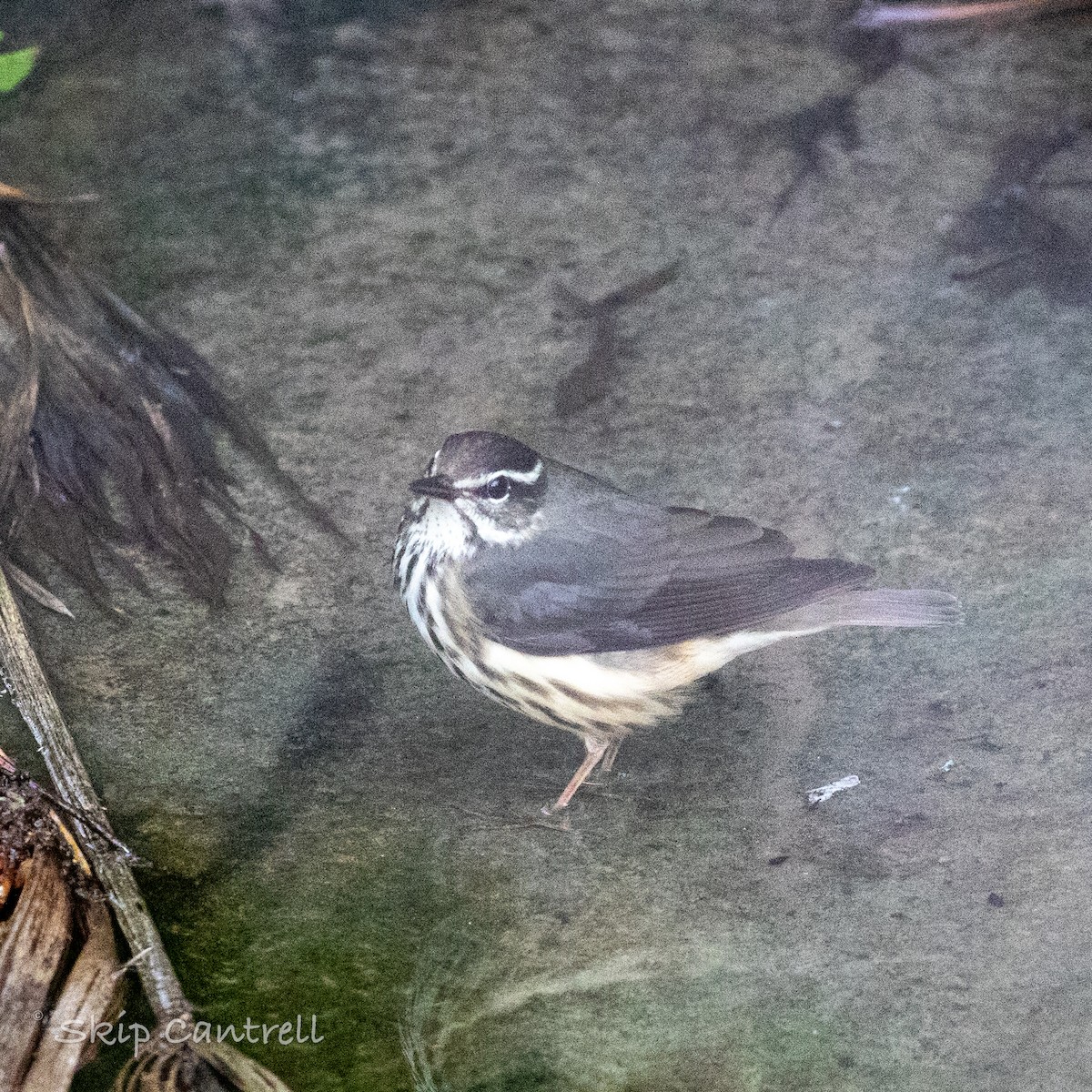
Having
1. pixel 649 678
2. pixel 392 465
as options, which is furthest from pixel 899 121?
pixel 649 678

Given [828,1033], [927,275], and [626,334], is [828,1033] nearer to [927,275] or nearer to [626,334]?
[626,334]

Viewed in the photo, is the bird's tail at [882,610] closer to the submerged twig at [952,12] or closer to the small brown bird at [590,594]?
the small brown bird at [590,594]

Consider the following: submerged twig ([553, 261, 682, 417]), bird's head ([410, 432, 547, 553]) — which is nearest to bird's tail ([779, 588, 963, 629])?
bird's head ([410, 432, 547, 553])

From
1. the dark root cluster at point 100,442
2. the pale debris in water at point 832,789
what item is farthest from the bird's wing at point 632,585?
the dark root cluster at point 100,442

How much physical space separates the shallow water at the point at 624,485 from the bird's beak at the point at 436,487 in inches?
23.0

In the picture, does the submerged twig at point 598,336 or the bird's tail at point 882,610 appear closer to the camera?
the bird's tail at point 882,610

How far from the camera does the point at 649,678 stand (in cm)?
377

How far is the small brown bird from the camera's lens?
12.1 feet

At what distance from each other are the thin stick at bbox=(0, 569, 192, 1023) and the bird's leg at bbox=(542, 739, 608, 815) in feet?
3.27

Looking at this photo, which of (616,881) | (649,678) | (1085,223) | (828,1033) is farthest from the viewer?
(1085,223)

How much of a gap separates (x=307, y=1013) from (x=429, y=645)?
3.61 ft

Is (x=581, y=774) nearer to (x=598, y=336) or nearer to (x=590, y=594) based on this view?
(x=590, y=594)

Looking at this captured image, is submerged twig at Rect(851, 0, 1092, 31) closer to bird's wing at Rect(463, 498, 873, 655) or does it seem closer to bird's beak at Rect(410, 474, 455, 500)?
bird's wing at Rect(463, 498, 873, 655)

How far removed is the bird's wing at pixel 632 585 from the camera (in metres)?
3.69
